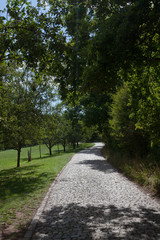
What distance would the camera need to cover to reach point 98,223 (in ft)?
17.9

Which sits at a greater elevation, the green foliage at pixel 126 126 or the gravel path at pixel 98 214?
the green foliage at pixel 126 126

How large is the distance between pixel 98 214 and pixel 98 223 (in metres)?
0.69

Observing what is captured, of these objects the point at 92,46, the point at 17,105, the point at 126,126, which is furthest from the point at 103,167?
the point at 92,46

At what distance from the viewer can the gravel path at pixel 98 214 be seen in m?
4.84

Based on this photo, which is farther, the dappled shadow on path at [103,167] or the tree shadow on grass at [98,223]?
the dappled shadow on path at [103,167]

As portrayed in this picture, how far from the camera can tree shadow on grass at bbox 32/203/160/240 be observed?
15.6 feet

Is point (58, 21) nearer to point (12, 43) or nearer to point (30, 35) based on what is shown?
point (30, 35)

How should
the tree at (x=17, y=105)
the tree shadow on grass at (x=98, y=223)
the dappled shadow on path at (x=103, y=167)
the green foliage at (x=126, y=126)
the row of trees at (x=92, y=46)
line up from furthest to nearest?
the dappled shadow on path at (x=103, y=167)
the green foliage at (x=126, y=126)
the tree at (x=17, y=105)
the row of trees at (x=92, y=46)
the tree shadow on grass at (x=98, y=223)

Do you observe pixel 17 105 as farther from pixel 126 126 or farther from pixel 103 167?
pixel 103 167

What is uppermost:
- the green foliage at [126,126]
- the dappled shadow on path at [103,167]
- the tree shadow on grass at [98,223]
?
the green foliage at [126,126]

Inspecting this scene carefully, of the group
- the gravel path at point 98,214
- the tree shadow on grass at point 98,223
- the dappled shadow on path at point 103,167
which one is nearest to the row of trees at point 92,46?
the gravel path at point 98,214

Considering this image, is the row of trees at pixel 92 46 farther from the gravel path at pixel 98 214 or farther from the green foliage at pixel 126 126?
the green foliage at pixel 126 126

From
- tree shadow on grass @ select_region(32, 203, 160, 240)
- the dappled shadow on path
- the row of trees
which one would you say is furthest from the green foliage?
tree shadow on grass @ select_region(32, 203, 160, 240)

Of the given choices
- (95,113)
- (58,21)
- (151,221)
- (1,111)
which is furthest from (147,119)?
(95,113)
